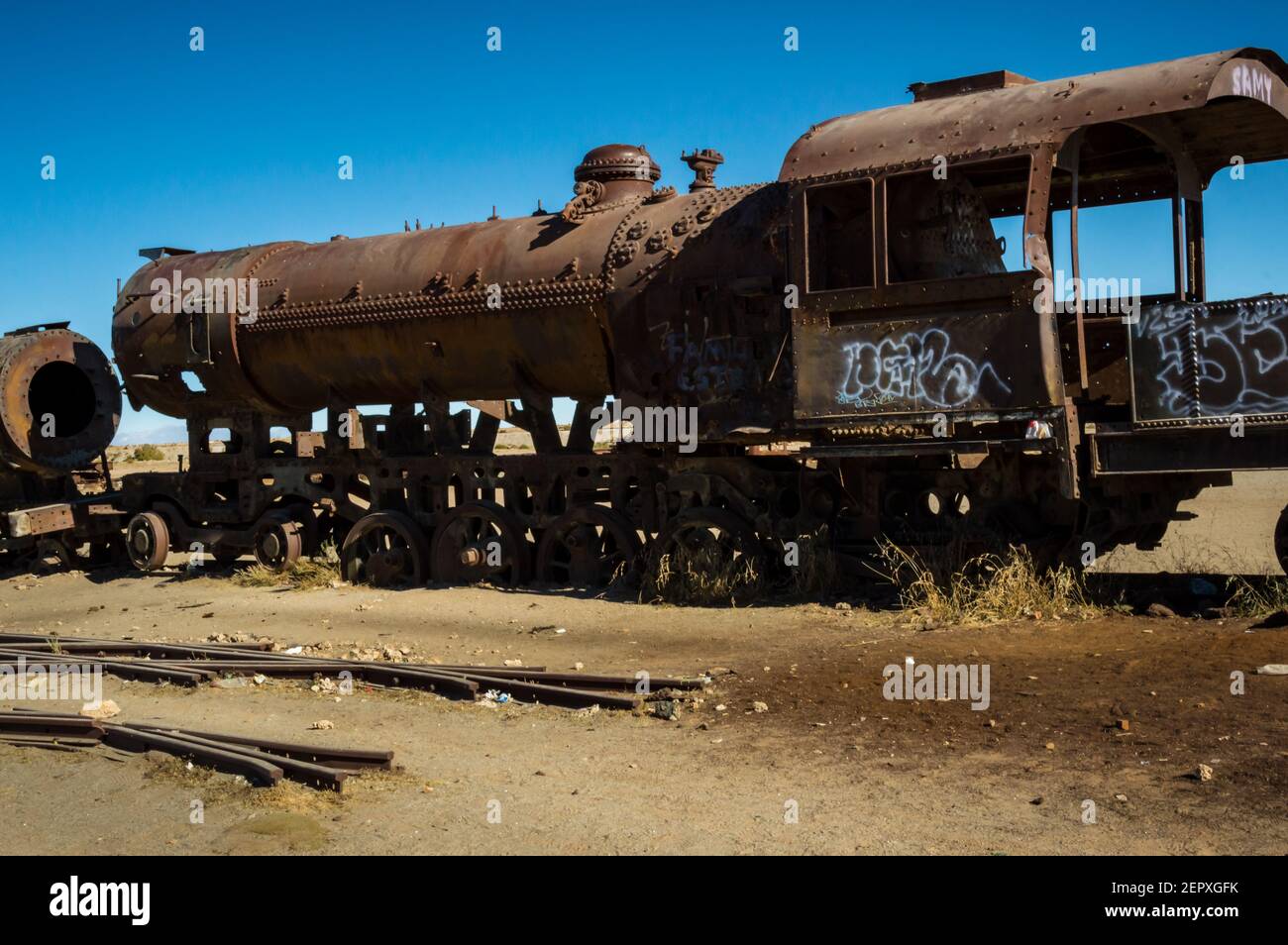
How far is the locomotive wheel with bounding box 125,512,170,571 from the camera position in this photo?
16.3 m

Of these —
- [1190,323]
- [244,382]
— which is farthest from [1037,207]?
[244,382]

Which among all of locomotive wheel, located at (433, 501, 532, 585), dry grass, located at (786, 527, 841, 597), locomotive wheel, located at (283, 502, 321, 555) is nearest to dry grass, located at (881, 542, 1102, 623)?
dry grass, located at (786, 527, 841, 597)

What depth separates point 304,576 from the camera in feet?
49.0

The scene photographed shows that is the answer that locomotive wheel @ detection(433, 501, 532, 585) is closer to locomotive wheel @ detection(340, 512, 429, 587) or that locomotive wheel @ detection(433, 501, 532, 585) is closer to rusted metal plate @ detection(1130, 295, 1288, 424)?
locomotive wheel @ detection(340, 512, 429, 587)

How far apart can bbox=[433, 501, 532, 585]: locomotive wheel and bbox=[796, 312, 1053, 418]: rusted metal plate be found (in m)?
3.97

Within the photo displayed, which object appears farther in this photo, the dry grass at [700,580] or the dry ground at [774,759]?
the dry grass at [700,580]

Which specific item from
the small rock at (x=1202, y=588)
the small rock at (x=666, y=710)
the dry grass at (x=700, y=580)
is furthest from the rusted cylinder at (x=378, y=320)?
the small rock at (x=1202, y=588)

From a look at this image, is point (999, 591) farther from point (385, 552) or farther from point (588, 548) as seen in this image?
point (385, 552)

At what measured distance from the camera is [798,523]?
11891 mm

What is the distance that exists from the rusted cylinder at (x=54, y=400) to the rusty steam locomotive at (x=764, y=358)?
441 mm

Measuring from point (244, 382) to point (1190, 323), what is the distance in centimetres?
1075

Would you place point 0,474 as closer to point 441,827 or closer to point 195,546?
point 195,546

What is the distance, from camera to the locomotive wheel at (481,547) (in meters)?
13.6

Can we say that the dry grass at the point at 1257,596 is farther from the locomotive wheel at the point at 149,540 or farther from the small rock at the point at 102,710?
the locomotive wheel at the point at 149,540
